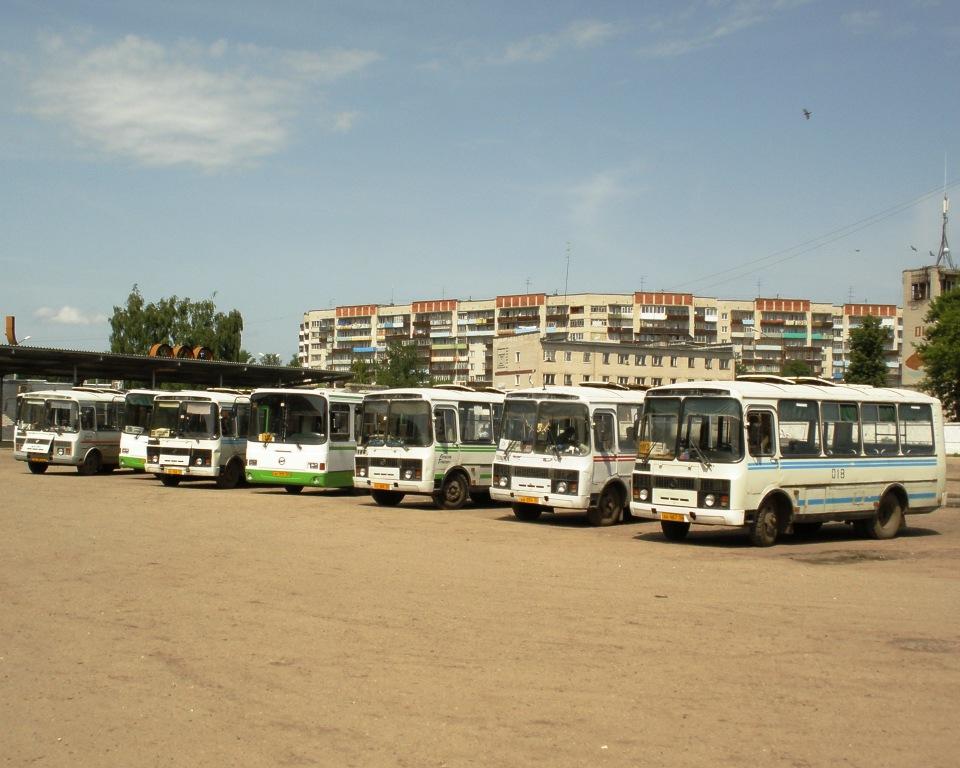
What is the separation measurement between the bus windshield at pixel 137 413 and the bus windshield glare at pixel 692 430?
20865 millimetres

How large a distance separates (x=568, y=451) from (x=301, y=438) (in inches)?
342

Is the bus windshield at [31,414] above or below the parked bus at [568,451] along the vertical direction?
above

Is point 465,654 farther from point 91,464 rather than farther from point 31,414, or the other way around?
point 31,414

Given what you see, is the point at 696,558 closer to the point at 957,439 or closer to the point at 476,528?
the point at 476,528

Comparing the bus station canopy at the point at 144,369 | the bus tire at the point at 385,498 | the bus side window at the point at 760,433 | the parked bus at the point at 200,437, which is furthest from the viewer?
the bus station canopy at the point at 144,369

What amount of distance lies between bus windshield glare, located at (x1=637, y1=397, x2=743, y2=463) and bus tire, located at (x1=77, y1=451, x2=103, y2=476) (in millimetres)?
23022

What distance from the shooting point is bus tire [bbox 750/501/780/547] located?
16984 mm

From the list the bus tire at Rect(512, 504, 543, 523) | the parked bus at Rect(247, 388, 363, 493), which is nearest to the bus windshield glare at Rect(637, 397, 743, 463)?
the bus tire at Rect(512, 504, 543, 523)

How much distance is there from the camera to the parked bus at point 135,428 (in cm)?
3366

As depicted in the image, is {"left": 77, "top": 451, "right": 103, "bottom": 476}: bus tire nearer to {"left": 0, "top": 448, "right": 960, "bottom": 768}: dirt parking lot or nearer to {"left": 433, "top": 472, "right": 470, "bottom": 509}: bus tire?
{"left": 433, "top": 472, "right": 470, "bottom": 509}: bus tire

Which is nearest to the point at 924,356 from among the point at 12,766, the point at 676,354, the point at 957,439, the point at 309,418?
the point at 957,439

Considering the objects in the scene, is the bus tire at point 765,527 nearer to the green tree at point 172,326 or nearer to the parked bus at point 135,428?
the parked bus at point 135,428

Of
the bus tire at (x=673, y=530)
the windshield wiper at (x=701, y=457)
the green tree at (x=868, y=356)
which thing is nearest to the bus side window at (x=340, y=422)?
the bus tire at (x=673, y=530)

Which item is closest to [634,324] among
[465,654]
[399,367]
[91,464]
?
[399,367]
